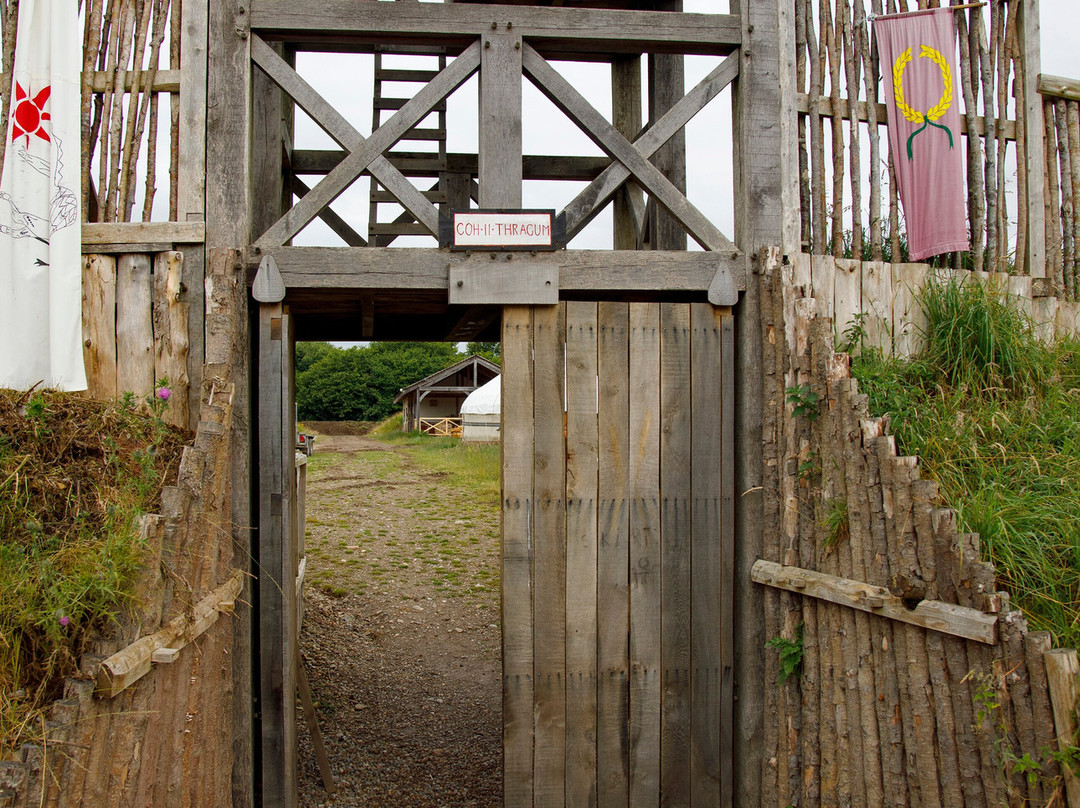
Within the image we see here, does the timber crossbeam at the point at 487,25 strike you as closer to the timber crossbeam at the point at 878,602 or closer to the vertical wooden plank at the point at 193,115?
the vertical wooden plank at the point at 193,115

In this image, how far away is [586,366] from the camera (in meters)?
4.48

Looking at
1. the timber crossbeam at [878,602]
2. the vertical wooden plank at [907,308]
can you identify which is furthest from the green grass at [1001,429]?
the timber crossbeam at [878,602]

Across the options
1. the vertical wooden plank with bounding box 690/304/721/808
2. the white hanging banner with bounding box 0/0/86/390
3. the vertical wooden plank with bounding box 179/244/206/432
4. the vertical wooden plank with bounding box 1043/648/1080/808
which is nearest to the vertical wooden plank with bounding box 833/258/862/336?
the vertical wooden plank with bounding box 690/304/721/808

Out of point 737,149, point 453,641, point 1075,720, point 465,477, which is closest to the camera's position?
point 1075,720

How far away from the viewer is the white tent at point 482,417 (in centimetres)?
3381

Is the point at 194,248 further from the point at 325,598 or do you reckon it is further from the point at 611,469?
the point at 325,598

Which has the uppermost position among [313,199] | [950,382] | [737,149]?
[737,149]

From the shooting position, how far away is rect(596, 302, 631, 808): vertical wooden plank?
4406mm

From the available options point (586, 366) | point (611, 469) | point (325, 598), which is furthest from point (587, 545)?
point (325, 598)

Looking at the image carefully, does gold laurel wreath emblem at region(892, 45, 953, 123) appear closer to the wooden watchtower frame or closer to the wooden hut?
the wooden watchtower frame

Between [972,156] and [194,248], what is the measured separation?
508cm

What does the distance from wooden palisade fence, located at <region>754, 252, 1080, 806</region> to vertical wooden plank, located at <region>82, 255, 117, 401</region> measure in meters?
3.81

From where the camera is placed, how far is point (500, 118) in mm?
4469

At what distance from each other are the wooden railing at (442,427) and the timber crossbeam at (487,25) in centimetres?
3472
